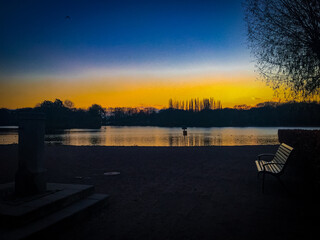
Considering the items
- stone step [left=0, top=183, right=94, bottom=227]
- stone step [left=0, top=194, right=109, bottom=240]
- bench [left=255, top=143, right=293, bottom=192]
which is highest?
bench [left=255, top=143, right=293, bottom=192]

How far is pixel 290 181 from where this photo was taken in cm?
782

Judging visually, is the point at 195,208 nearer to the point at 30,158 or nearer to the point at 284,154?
the point at 284,154

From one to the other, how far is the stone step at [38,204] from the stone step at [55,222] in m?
0.09

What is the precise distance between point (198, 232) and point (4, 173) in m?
8.36

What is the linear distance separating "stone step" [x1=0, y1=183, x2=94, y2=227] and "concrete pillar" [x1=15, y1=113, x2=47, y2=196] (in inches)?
8.9

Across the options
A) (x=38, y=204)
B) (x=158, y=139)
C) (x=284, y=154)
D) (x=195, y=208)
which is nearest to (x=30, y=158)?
(x=38, y=204)

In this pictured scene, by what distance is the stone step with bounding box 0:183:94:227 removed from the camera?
12.2ft

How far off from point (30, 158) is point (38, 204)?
37.1 inches

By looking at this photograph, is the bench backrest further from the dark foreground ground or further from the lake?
the lake

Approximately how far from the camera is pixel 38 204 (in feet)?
13.5

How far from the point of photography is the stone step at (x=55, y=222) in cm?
346

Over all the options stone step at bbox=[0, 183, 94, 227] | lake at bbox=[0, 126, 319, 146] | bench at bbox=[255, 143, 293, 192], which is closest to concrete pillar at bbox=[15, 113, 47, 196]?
stone step at bbox=[0, 183, 94, 227]

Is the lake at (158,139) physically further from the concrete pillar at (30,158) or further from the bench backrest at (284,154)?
the concrete pillar at (30,158)

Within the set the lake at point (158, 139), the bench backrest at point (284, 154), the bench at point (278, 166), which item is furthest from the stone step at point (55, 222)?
the lake at point (158, 139)
